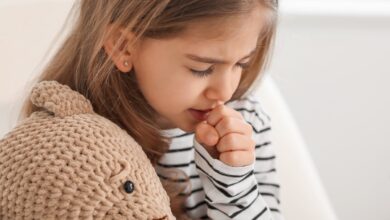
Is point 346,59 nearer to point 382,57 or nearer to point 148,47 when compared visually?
point 382,57

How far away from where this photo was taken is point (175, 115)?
2.28ft

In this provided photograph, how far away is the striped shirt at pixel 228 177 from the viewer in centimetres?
71

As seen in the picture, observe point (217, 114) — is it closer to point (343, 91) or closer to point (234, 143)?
point (234, 143)

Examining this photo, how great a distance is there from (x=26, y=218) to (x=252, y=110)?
432 mm

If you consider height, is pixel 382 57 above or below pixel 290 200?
above

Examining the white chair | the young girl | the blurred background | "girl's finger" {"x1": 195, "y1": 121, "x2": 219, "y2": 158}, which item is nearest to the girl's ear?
the young girl

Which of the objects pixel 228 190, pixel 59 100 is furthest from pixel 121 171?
pixel 228 190

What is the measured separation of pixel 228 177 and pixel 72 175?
247 mm

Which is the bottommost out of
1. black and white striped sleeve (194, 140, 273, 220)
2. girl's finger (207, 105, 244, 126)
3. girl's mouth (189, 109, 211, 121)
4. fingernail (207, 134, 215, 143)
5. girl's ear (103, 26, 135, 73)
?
black and white striped sleeve (194, 140, 273, 220)

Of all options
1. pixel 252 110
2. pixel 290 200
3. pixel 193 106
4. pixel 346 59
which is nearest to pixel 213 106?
pixel 193 106

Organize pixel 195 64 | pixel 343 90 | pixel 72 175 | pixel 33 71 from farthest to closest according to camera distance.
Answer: pixel 343 90 < pixel 33 71 < pixel 195 64 < pixel 72 175

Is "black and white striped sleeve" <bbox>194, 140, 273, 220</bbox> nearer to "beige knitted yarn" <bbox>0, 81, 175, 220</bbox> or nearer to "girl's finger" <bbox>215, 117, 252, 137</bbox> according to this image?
"girl's finger" <bbox>215, 117, 252, 137</bbox>

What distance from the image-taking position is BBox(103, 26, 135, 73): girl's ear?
24.9 inches

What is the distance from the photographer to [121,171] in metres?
0.52
